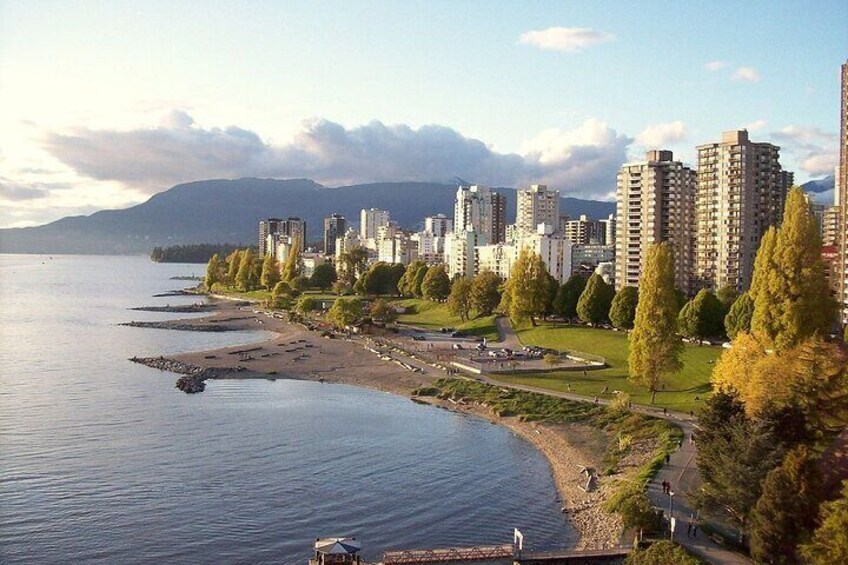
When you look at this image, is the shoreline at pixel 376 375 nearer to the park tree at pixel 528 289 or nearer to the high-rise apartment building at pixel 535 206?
the park tree at pixel 528 289

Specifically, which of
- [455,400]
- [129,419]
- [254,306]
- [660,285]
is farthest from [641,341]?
[254,306]

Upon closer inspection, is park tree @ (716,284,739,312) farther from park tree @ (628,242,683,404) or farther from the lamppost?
the lamppost

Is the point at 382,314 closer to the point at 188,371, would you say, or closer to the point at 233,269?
the point at 188,371

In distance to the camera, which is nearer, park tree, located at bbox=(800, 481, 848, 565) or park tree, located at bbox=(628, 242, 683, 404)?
park tree, located at bbox=(800, 481, 848, 565)

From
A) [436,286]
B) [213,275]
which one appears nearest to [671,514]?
[436,286]

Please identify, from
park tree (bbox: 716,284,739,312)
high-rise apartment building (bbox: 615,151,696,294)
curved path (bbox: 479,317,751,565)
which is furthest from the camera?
high-rise apartment building (bbox: 615,151,696,294)

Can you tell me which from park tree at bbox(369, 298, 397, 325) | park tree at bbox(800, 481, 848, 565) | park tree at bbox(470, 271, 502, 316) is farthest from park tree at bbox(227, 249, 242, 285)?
park tree at bbox(800, 481, 848, 565)

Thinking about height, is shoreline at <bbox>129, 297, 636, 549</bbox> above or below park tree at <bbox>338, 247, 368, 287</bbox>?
below
